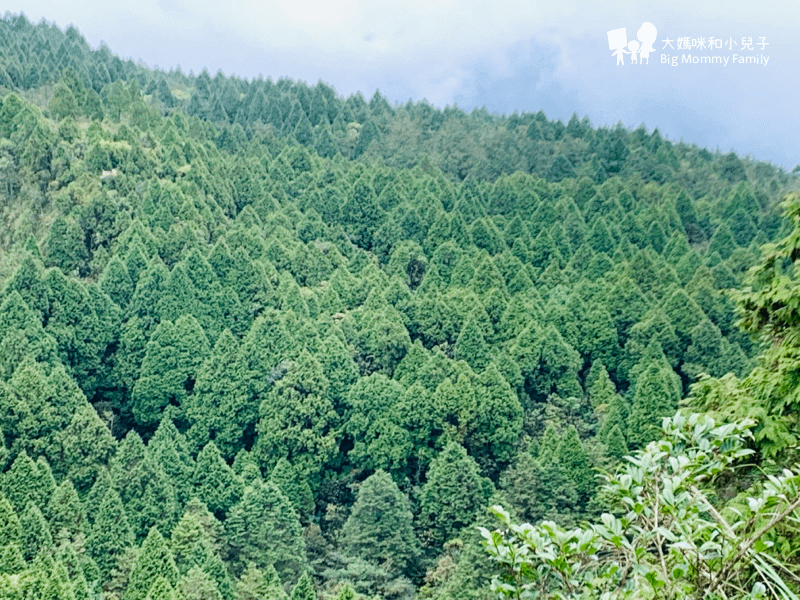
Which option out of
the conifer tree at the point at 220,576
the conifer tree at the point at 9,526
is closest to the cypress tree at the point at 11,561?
the conifer tree at the point at 9,526

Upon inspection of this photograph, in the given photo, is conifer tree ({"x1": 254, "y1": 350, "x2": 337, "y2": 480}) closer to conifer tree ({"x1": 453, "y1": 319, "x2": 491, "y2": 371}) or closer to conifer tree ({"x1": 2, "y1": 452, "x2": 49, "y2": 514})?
conifer tree ({"x1": 453, "y1": 319, "x2": 491, "y2": 371})

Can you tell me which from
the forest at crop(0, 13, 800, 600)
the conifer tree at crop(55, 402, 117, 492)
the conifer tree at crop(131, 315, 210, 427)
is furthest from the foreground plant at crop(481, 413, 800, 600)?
the conifer tree at crop(131, 315, 210, 427)

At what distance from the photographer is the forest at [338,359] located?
2528cm

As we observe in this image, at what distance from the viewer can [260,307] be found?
44969mm

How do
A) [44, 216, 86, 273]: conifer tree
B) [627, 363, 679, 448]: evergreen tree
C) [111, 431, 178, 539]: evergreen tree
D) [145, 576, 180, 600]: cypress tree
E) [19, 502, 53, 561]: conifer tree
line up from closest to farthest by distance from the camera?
[145, 576, 180, 600]: cypress tree, [19, 502, 53, 561]: conifer tree, [111, 431, 178, 539]: evergreen tree, [627, 363, 679, 448]: evergreen tree, [44, 216, 86, 273]: conifer tree

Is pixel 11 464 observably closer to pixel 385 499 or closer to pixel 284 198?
pixel 385 499

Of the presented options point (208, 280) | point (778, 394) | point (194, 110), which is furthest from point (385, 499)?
point (194, 110)

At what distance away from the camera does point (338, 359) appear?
3944 centimetres

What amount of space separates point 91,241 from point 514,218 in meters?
28.0

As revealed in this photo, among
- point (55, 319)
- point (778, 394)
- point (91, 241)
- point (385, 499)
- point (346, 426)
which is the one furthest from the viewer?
point (91, 241)

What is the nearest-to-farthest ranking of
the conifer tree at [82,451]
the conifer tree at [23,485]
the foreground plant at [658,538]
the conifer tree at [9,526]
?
1. the foreground plant at [658,538]
2. the conifer tree at [9,526]
3. the conifer tree at [23,485]
4. the conifer tree at [82,451]

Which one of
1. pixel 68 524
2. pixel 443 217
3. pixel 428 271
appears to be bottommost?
pixel 68 524

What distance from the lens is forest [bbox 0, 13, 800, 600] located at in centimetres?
2528

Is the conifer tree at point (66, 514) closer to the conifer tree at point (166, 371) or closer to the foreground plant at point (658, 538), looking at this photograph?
the conifer tree at point (166, 371)
